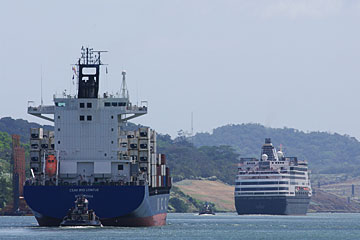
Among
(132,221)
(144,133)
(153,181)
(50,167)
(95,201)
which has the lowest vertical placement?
(132,221)

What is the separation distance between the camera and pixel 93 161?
4279 inches

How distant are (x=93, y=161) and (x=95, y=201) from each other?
24.8ft

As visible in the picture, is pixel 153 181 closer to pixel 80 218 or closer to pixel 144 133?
pixel 144 133

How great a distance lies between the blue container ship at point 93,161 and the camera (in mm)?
102625

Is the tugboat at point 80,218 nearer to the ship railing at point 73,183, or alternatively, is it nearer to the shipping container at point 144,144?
the ship railing at point 73,183

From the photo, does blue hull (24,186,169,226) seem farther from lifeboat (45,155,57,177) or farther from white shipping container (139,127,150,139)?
white shipping container (139,127,150,139)

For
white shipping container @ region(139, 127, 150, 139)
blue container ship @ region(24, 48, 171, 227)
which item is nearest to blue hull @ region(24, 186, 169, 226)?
blue container ship @ region(24, 48, 171, 227)

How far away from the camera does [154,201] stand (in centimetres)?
11356

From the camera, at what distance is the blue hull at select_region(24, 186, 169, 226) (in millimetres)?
102250

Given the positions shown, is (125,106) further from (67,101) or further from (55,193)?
(55,193)

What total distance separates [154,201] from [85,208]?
1398 cm

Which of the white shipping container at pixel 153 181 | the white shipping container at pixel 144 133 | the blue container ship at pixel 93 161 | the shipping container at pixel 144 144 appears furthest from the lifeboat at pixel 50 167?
the white shipping container at pixel 153 181

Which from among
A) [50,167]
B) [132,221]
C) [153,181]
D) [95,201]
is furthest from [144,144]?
[95,201]

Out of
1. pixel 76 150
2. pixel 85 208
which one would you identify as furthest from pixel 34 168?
pixel 85 208
